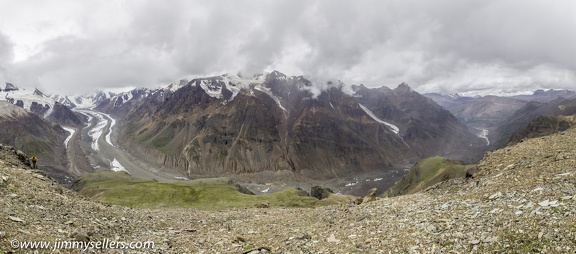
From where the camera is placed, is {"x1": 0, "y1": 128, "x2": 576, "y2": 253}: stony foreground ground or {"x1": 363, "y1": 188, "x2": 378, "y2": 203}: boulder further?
{"x1": 363, "y1": 188, "x2": 378, "y2": 203}: boulder

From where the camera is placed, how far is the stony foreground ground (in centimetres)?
1446

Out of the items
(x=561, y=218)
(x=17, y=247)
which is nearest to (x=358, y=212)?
(x=561, y=218)

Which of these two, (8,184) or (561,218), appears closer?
(561,218)

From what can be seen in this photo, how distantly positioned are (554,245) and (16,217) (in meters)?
26.2

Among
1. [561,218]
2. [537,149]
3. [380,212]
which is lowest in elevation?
[380,212]

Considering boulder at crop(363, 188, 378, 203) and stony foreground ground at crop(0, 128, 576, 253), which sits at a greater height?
stony foreground ground at crop(0, 128, 576, 253)

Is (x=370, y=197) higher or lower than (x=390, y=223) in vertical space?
lower

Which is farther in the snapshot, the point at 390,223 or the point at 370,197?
the point at 370,197

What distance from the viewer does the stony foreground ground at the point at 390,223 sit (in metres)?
14.5

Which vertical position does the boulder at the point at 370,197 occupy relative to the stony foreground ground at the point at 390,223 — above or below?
below

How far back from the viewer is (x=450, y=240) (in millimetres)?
15359

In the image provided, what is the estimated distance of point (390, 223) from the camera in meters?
20.4

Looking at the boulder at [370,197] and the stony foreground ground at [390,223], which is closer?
the stony foreground ground at [390,223]

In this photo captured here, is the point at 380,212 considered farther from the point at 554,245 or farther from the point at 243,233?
the point at 554,245
